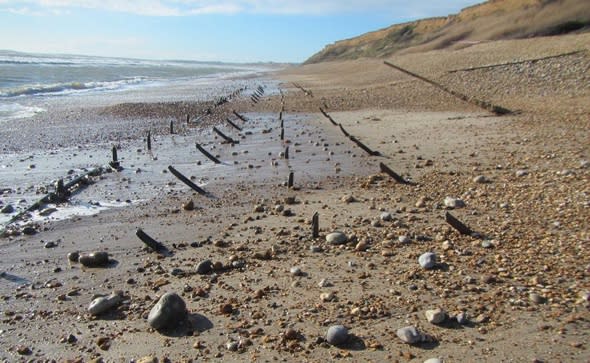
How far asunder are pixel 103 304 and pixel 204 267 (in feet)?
3.51

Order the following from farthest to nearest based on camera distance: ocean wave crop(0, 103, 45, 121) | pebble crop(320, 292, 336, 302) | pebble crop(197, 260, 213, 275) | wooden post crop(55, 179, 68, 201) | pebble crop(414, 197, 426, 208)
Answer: ocean wave crop(0, 103, 45, 121) → wooden post crop(55, 179, 68, 201) → pebble crop(414, 197, 426, 208) → pebble crop(197, 260, 213, 275) → pebble crop(320, 292, 336, 302)

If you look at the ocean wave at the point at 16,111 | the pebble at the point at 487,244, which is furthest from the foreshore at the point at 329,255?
the ocean wave at the point at 16,111

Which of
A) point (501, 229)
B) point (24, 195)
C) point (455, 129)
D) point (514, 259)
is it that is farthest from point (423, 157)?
point (24, 195)

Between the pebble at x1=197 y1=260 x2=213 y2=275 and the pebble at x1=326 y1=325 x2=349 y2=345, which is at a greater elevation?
the pebble at x1=326 y1=325 x2=349 y2=345

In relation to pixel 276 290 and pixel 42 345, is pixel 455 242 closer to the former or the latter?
pixel 276 290

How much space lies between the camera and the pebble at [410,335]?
Result: 3566mm

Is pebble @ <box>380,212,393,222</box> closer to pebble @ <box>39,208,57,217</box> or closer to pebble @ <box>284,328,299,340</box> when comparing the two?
pebble @ <box>284,328,299,340</box>

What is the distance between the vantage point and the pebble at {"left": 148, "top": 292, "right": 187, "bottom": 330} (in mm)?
4000

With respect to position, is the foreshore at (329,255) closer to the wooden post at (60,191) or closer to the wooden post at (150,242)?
the wooden post at (150,242)

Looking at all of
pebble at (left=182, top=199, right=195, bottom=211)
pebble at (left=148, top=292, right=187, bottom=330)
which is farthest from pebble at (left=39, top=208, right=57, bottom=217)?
pebble at (left=148, top=292, right=187, bottom=330)

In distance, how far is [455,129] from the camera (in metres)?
13.4

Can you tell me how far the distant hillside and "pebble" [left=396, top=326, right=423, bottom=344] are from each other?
3515 centimetres

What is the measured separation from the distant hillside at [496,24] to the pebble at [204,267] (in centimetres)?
3473

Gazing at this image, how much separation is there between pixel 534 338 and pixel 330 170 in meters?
6.79
